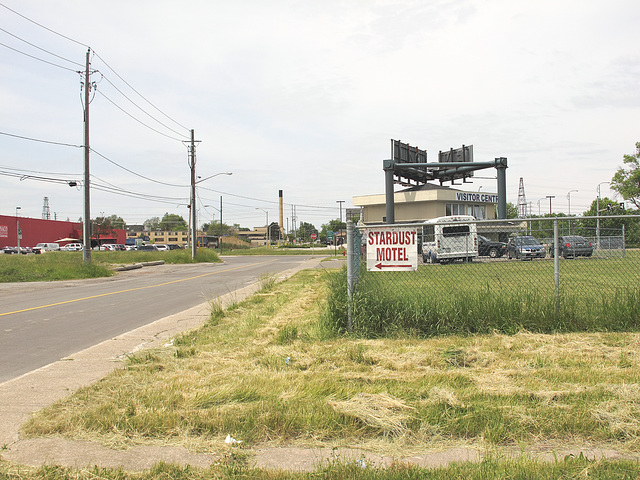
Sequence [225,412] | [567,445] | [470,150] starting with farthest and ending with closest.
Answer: [470,150]
[225,412]
[567,445]

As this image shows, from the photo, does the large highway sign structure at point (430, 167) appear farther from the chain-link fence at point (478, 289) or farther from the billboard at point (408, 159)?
the chain-link fence at point (478, 289)

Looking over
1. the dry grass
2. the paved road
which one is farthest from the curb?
the dry grass

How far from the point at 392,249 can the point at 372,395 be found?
3.29 meters

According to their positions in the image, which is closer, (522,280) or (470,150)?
(522,280)

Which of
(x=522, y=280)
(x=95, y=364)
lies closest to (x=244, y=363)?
(x=95, y=364)

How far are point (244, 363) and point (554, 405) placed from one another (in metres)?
3.47

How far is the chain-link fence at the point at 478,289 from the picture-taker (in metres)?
7.35

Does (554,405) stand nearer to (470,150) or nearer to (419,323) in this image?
(419,323)

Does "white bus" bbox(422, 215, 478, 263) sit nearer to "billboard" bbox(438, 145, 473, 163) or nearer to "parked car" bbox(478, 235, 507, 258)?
"parked car" bbox(478, 235, 507, 258)

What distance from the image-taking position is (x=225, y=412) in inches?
Answer: 169

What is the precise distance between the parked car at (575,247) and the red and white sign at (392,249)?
3462mm

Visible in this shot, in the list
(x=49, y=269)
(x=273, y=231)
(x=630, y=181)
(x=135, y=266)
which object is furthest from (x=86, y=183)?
(x=273, y=231)

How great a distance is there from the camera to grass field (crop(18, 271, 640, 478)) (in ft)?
12.5

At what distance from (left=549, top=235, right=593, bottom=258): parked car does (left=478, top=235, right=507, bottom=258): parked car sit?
6.47 ft
